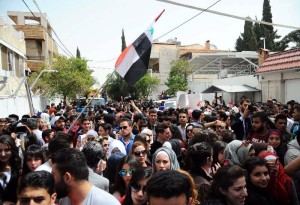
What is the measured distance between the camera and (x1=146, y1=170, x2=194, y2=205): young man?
1.99 meters

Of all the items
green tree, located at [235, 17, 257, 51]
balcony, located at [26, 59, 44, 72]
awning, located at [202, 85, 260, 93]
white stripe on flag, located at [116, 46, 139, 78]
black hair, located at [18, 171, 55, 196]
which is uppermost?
green tree, located at [235, 17, 257, 51]

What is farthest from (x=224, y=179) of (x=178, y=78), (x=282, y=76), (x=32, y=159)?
(x=178, y=78)

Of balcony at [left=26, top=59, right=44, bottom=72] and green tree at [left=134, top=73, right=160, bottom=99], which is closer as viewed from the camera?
balcony at [left=26, top=59, right=44, bottom=72]

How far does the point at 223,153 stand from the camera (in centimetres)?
427

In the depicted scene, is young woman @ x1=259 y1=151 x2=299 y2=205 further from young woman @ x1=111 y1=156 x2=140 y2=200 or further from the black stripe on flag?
the black stripe on flag

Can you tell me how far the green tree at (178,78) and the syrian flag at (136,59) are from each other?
29219 millimetres

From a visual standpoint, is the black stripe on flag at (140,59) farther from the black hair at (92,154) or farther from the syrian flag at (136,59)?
the black hair at (92,154)

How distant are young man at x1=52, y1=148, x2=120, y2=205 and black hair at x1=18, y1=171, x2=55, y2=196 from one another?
0.08m

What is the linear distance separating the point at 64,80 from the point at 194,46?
35315 mm

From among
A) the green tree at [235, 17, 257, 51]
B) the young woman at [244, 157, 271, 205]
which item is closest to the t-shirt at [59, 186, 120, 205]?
the young woman at [244, 157, 271, 205]

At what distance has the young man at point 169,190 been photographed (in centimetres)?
199

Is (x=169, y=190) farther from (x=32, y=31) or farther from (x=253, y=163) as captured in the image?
(x=32, y=31)

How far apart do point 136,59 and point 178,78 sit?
3009 cm

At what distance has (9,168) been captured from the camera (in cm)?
409
